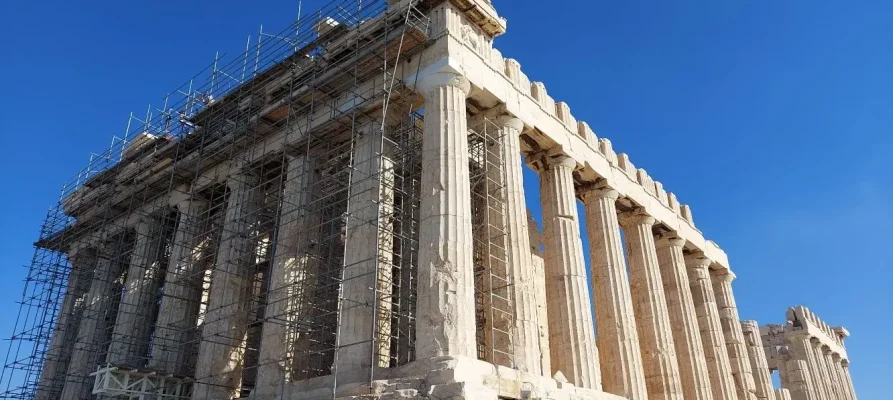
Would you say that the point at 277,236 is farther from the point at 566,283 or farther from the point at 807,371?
the point at 807,371

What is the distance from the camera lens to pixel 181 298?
22797 millimetres

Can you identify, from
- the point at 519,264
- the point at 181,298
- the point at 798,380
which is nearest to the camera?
the point at 519,264

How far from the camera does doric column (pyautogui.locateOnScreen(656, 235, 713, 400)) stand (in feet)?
85.1

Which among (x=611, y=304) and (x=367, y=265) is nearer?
(x=367, y=265)

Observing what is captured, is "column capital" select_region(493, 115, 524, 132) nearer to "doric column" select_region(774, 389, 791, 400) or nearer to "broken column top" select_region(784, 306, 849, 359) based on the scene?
"doric column" select_region(774, 389, 791, 400)

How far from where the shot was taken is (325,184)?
2252 cm

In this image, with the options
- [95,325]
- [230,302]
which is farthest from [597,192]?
[95,325]

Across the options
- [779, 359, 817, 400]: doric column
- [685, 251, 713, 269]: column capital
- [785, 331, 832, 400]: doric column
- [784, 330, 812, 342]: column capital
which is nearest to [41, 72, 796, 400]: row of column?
[685, 251, 713, 269]: column capital

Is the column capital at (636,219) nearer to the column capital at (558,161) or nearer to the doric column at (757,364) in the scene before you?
the column capital at (558,161)

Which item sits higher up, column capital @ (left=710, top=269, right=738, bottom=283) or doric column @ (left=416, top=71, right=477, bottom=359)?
column capital @ (left=710, top=269, right=738, bottom=283)

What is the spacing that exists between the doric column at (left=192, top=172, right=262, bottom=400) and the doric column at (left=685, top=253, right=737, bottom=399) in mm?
19211

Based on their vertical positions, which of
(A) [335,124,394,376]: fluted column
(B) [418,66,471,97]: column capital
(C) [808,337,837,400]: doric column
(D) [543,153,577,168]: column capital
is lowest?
(A) [335,124,394,376]: fluted column

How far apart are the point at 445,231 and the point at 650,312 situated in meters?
12.0

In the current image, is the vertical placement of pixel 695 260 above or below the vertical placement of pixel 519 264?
above
